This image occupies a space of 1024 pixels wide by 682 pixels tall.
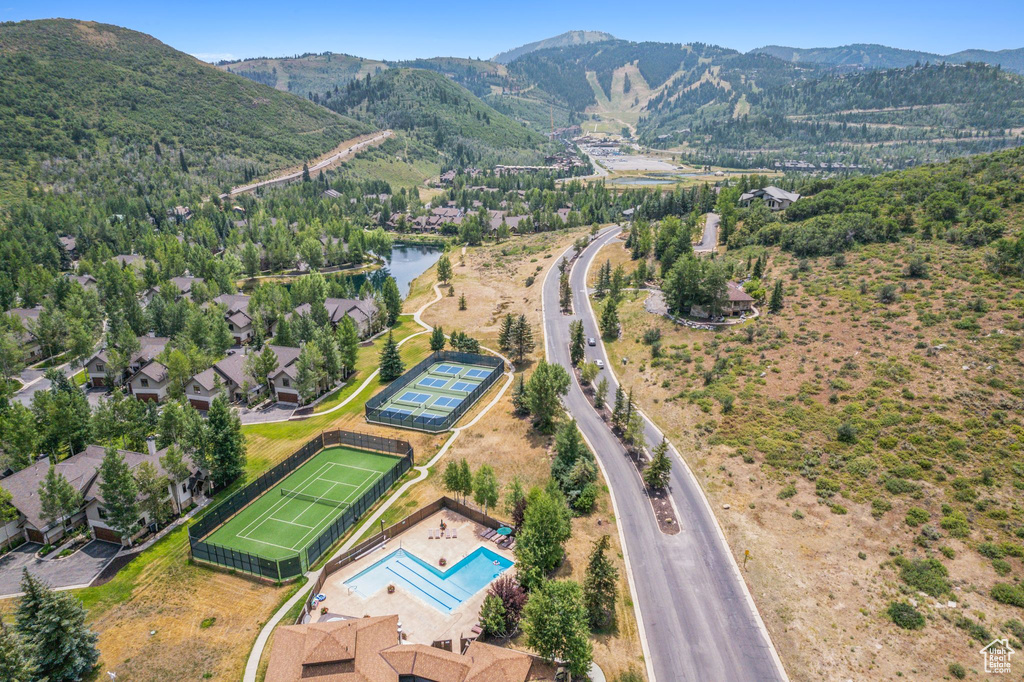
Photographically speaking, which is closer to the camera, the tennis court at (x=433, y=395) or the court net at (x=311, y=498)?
the court net at (x=311, y=498)

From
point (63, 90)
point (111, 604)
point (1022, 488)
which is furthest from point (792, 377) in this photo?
point (63, 90)

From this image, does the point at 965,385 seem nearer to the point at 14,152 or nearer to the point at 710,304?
the point at 710,304

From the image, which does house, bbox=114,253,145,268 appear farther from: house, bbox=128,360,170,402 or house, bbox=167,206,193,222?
house, bbox=128,360,170,402

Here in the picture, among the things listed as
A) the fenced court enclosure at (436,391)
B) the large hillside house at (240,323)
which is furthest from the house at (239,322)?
the fenced court enclosure at (436,391)

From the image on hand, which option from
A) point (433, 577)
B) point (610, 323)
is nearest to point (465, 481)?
point (433, 577)

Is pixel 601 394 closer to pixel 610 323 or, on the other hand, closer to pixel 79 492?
pixel 610 323

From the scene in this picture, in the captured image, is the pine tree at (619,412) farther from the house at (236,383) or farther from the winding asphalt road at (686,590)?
the house at (236,383)
